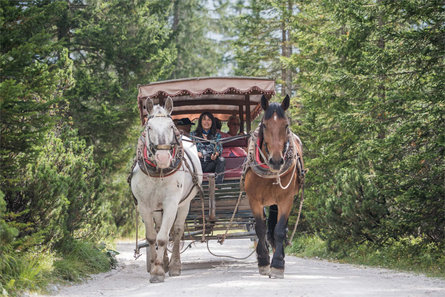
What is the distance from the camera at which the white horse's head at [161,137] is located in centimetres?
772

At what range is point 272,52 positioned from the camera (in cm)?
2277

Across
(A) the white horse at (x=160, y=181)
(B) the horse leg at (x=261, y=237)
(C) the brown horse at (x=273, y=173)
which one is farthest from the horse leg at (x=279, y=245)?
(A) the white horse at (x=160, y=181)

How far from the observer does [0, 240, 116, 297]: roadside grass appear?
6.87 m

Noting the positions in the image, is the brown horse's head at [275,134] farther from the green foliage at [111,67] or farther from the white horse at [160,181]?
the green foliage at [111,67]

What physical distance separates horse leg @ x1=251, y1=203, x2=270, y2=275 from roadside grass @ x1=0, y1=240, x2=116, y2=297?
123 inches

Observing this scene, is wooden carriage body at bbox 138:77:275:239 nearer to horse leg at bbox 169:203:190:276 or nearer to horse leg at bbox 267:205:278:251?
horse leg at bbox 169:203:190:276

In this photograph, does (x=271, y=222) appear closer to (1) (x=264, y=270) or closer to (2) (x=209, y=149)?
(1) (x=264, y=270)

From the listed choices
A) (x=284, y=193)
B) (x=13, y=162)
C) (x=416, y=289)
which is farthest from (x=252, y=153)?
(x=13, y=162)

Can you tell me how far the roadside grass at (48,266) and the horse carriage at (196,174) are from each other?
3.71 ft

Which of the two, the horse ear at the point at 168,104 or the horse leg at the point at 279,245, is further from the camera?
the horse ear at the point at 168,104

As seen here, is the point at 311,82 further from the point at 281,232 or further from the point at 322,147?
the point at 281,232

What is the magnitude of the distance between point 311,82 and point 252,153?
7287mm

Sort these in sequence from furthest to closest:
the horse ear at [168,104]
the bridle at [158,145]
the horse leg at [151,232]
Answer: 1. the horse leg at [151,232]
2. the horse ear at [168,104]
3. the bridle at [158,145]

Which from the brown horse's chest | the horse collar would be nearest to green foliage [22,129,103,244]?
the brown horse's chest
